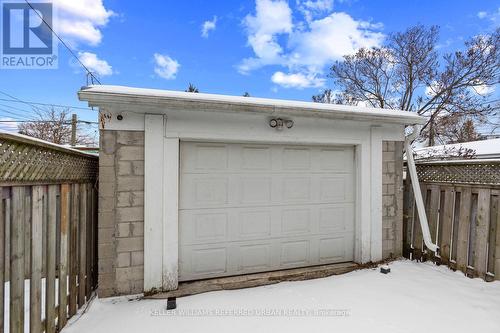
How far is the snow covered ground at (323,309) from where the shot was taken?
268cm

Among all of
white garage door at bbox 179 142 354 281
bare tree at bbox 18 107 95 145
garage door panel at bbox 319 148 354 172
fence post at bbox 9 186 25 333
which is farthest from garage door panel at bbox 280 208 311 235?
bare tree at bbox 18 107 95 145

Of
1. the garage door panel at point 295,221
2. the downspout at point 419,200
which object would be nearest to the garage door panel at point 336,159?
the garage door panel at point 295,221

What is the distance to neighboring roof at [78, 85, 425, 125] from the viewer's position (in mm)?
2961

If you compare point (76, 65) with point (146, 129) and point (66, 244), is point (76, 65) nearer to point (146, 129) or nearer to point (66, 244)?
point (146, 129)

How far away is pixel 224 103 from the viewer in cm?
331

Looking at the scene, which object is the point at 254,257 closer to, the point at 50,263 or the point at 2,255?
the point at 50,263

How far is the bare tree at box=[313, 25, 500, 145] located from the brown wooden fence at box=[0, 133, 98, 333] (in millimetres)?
A: 10767

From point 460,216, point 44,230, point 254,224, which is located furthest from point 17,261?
point 460,216

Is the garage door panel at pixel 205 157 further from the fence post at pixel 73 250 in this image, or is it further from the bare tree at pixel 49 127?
the bare tree at pixel 49 127

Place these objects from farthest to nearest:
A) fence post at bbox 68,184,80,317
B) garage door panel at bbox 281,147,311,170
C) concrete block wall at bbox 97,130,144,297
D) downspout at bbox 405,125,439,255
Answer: downspout at bbox 405,125,439,255 < garage door panel at bbox 281,147,311,170 < concrete block wall at bbox 97,130,144,297 < fence post at bbox 68,184,80,317

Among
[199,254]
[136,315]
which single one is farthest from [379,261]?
[136,315]

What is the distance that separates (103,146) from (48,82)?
9562 mm

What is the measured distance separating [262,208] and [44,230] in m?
2.58
